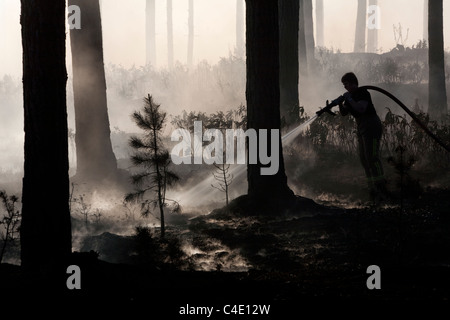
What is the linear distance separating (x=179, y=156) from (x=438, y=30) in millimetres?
8758

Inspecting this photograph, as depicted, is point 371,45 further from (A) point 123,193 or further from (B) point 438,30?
(A) point 123,193

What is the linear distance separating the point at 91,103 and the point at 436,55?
10928 mm

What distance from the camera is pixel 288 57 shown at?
49.1ft

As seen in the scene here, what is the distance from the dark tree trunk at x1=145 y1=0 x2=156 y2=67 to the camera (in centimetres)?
6025

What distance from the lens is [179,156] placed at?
1723 cm

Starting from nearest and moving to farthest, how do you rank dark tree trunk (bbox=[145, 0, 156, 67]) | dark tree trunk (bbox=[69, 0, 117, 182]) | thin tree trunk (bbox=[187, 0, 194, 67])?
dark tree trunk (bbox=[69, 0, 117, 182]), thin tree trunk (bbox=[187, 0, 194, 67]), dark tree trunk (bbox=[145, 0, 156, 67])

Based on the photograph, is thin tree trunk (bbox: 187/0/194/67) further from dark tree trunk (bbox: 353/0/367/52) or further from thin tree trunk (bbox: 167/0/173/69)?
dark tree trunk (bbox: 353/0/367/52)

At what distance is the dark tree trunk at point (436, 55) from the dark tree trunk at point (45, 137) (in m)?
15.1

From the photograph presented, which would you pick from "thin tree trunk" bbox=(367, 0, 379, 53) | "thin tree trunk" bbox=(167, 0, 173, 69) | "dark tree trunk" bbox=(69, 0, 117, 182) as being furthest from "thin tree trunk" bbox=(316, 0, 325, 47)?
"dark tree trunk" bbox=(69, 0, 117, 182)

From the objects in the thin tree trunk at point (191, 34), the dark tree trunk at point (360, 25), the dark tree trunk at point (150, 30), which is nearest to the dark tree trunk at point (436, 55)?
the dark tree trunk at point (360, 25)

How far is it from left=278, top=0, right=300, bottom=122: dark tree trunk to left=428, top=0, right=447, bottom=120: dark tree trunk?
631 cm

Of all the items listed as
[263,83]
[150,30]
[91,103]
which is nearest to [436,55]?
[91,103]
